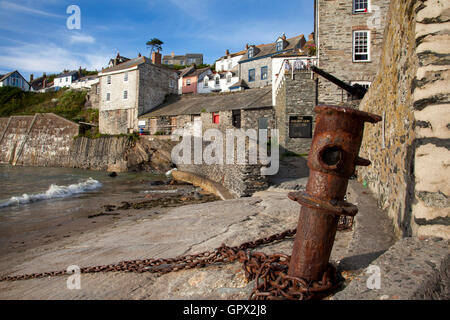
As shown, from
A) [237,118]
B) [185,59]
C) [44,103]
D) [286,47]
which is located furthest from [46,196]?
[185,59]

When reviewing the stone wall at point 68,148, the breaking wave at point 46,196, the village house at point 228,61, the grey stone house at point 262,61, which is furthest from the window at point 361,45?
the village house at point 228,61

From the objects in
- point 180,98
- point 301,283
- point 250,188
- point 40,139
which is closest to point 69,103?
point 40,139

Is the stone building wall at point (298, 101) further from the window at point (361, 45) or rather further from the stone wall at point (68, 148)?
the stone wall at point (68, 148)

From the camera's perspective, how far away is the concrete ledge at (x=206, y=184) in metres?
12.0

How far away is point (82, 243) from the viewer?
5.99 metres

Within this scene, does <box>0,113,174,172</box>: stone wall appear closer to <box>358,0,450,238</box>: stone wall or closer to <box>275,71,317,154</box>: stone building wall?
<box>275,71,317,154</box>: stone building wall

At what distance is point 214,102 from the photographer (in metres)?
34.6

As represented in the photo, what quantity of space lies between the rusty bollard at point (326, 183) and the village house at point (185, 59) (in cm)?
8786

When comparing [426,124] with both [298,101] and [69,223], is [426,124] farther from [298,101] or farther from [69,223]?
[298,101]

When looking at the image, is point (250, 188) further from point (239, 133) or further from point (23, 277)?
point (23, 277)

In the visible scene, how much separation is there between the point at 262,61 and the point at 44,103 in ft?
150

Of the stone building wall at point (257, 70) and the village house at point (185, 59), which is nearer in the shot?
the stone building wall at point (257, 70)
